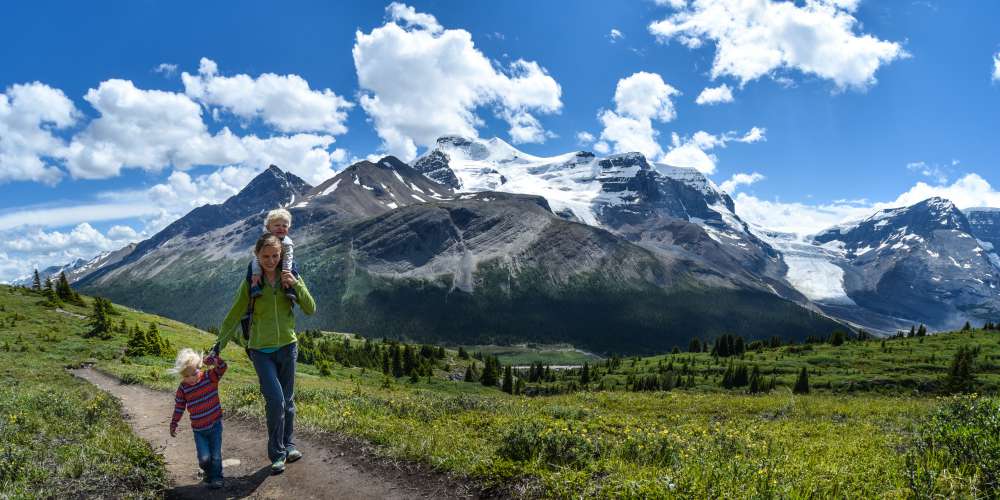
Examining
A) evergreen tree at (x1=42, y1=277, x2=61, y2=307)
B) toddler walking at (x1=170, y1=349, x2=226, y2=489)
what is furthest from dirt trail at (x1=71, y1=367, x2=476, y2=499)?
evergreen tree at (x1=42, y1=277, x2=61, y2=307)

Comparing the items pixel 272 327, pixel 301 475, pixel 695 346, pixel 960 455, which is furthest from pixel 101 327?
pixel 695 346

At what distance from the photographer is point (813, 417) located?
20578mm

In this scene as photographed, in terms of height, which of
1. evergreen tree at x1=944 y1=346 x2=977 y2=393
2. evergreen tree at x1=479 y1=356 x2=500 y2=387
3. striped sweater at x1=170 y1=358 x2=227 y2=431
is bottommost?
evergreen tree at x1=479 y1=356 x2=500 y2=387

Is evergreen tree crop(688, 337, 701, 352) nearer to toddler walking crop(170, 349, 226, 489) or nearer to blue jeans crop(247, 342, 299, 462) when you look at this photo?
blue jeans crop(247, 342, 299, 462)

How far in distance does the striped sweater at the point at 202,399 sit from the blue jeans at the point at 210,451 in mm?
151

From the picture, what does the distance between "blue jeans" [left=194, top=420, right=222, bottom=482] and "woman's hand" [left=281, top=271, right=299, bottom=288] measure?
3.12 m

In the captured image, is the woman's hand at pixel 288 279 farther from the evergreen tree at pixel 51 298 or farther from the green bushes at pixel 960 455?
the evergreen tree at pixel 51 298

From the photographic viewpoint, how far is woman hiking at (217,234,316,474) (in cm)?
1024

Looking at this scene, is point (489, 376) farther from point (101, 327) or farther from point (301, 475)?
point (301, 475)

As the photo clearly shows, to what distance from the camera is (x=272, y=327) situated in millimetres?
10391

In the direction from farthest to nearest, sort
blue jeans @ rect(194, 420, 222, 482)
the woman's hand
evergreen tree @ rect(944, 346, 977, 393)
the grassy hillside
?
evergreen tree @ rect(944, 346, 977, 393) → the woman's hand → blue jeans @ rect(194, 420, 222, 482) → the grassy hillside

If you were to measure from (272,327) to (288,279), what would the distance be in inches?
44.3

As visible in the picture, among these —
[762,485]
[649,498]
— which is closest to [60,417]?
[649,498]

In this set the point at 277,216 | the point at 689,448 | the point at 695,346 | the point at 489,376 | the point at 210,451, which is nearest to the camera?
the point at 689,448
